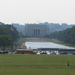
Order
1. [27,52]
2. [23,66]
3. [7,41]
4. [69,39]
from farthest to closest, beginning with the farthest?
[69,39] < [7,41] < [27,52] < [23,66]

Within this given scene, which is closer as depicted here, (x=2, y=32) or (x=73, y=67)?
(x=73, y=67)

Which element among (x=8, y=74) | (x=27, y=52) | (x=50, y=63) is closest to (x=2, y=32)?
(x=27, y=52)

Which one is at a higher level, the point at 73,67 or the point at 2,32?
the point at 2,32

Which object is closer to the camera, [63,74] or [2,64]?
[63,74]

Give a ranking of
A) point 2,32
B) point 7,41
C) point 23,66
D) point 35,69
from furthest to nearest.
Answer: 1. point 2,32
2. point 7,41
3. point 23,66
4. point 35,69

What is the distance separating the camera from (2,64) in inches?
1671

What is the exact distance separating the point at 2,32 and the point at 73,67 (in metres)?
78.4

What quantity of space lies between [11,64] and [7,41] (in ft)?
121

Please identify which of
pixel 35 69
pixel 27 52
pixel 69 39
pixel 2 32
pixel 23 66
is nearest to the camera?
pixel 35 69

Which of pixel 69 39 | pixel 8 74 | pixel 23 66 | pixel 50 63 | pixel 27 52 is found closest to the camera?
pixel 8 74

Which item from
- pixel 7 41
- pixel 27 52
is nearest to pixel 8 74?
pixel 27 52

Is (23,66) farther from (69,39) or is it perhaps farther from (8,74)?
(69,39)

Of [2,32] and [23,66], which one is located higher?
[2,32]

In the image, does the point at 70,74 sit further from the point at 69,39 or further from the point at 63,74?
the point at 69,39
